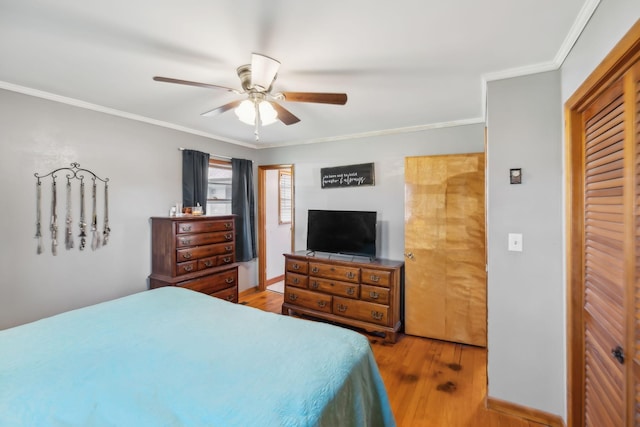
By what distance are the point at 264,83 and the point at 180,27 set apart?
1.64 feet

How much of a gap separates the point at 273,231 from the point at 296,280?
158 centimetres

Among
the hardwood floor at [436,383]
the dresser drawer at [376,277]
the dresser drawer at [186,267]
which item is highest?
the dresser drawer at [186,267]

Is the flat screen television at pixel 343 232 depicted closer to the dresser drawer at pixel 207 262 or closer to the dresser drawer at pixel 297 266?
the dresser drawer at pixel 297 266

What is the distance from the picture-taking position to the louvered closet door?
3.73ft

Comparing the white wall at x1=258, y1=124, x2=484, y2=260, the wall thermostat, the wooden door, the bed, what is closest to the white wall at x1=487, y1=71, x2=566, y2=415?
the wall thermostat

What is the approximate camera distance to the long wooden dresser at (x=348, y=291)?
304 cm

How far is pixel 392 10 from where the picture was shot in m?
1.38

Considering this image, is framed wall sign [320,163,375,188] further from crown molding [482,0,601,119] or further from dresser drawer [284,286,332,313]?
A: crown molding [482,0,601,119]

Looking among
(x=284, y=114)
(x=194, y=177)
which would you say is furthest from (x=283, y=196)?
(x=284, y=114)

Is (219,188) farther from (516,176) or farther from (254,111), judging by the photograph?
(516,176)

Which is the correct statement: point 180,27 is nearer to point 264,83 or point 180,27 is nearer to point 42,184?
point 264,83

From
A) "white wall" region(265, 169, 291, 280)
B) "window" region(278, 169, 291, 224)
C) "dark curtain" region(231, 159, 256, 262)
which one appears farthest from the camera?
"window" region(278, 169, 291, 224)

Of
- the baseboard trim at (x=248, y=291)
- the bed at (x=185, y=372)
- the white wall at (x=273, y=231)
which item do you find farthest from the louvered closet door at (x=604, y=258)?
the white wall at (x=273, y=231)

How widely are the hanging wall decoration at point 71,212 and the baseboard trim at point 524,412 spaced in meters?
3.66
